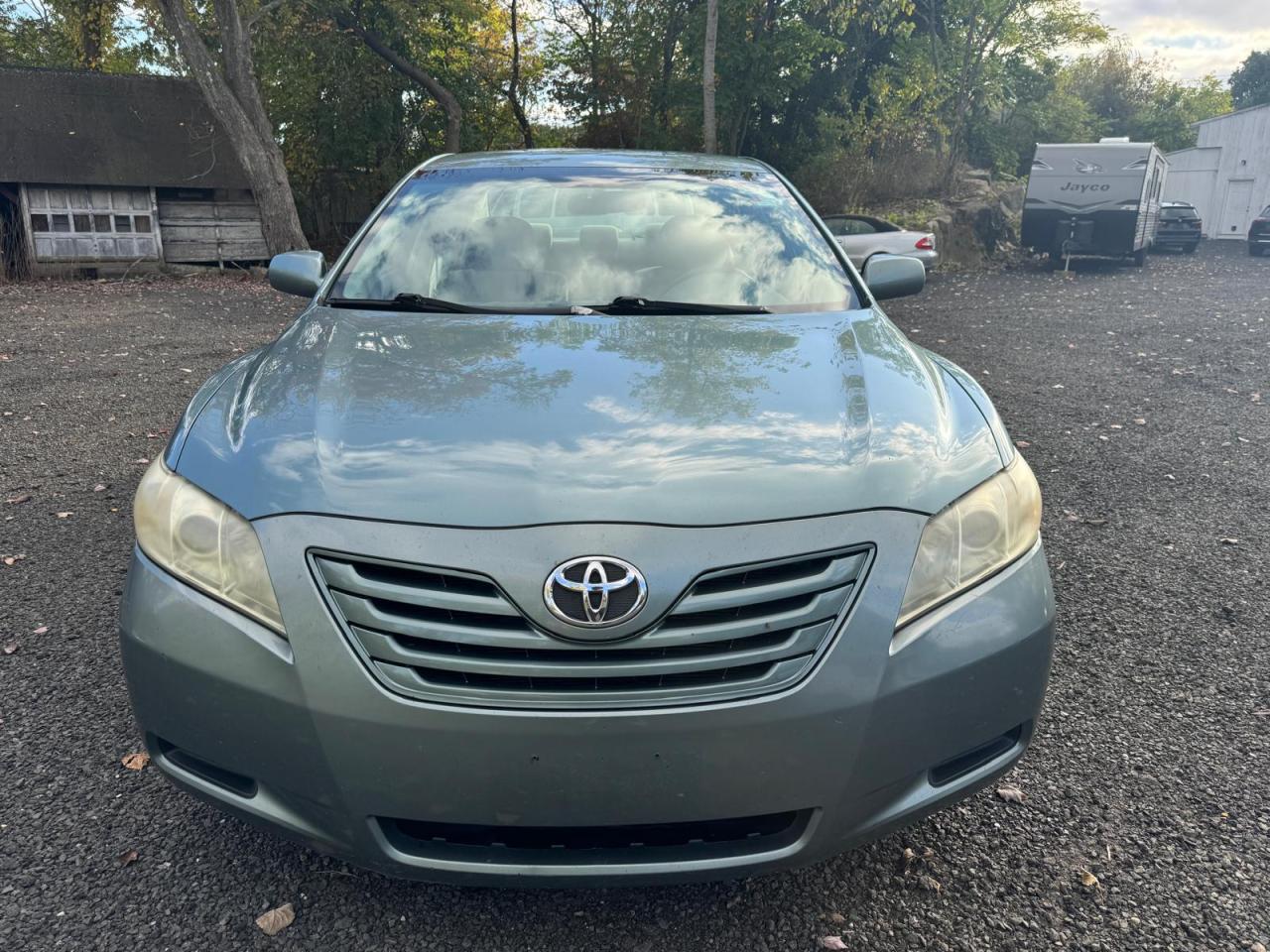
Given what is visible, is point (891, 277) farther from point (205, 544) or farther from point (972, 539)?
point (205, 544)

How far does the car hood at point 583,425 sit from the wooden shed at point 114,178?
1857 centimetres

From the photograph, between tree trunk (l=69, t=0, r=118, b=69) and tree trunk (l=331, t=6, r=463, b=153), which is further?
tree trunk (l=69, t=0, r=118, b=69)

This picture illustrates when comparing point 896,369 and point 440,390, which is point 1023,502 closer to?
point 896,369

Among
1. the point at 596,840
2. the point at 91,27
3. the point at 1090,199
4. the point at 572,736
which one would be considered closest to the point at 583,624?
the point at 572,736

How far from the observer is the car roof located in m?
3.54

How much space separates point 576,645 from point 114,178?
21.0m

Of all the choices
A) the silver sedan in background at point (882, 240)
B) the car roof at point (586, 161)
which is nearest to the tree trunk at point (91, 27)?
the silver sedan in background at point (882, 240)

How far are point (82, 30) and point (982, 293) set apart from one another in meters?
23.6

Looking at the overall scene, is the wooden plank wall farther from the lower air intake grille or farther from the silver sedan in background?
the lower air intake grille

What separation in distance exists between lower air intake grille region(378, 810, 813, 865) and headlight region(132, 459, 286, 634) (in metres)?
0.45

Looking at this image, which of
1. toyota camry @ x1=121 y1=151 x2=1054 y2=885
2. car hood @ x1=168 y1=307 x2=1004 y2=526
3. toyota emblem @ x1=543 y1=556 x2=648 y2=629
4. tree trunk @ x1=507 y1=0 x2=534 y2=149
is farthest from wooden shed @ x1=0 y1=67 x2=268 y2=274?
toyota emblem @ x1=543 y1=556 x2=648 y2=629

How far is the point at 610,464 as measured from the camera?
1.76m

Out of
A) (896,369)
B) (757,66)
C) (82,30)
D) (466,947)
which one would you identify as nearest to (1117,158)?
(757,66)

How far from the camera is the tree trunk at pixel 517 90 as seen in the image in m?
22.8
